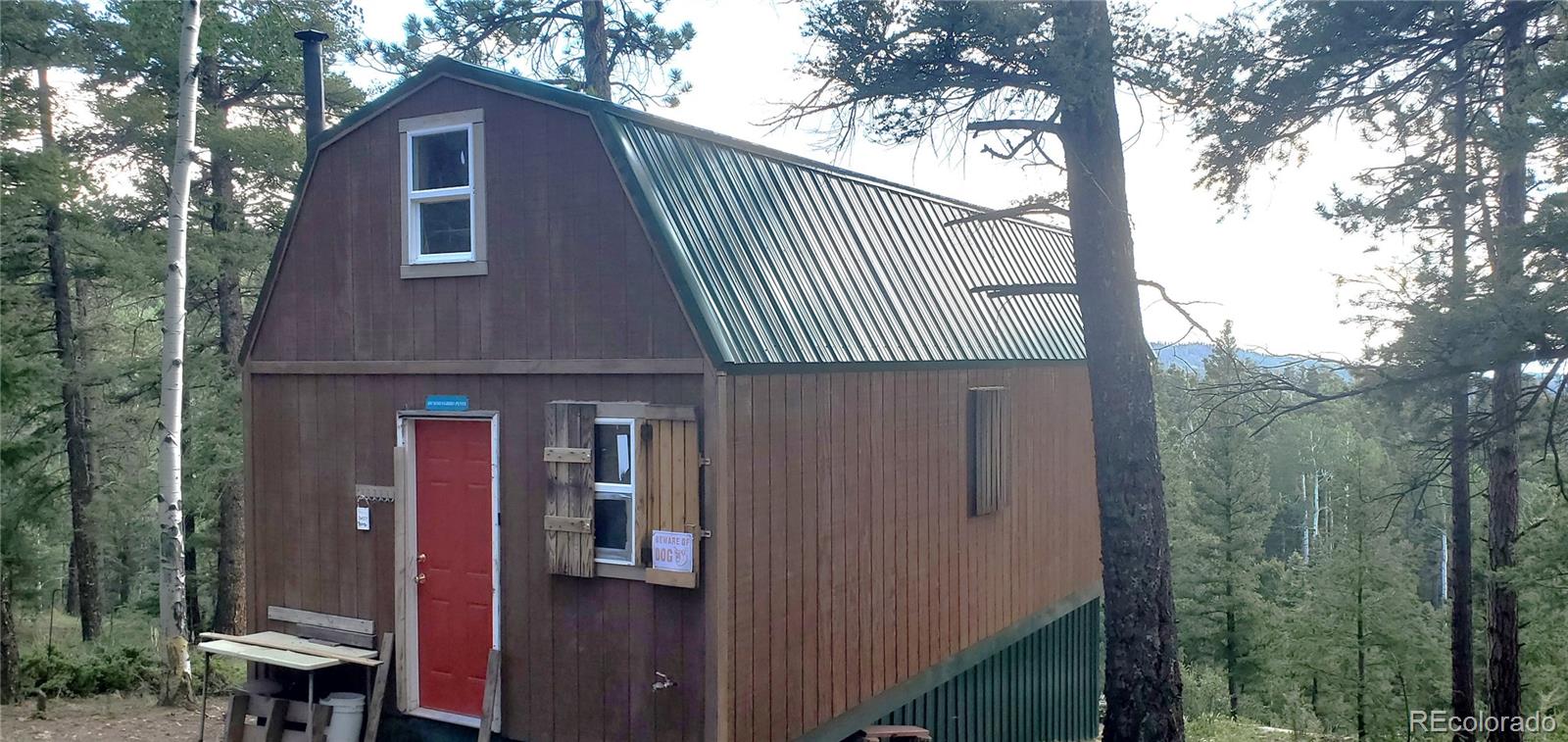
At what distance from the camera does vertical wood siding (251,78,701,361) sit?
595 centimetres

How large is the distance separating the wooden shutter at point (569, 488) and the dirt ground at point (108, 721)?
5.47 m

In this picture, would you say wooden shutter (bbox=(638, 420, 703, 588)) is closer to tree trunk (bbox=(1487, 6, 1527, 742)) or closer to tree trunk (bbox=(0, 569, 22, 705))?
tree trunk (bbox=(1487, 6, 1527, 742))

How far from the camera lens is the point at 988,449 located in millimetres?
8648

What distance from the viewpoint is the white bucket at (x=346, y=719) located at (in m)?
6.85

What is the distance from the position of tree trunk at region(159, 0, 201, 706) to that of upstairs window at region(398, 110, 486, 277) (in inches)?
172

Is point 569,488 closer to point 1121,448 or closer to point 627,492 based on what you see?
point 627,492

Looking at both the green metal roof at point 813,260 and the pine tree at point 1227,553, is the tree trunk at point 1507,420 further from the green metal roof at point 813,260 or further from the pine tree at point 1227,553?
the pine tree at point 1227,553

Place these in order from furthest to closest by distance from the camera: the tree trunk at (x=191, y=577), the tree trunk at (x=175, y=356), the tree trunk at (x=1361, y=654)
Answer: the tree trunk at (x=1361, y=654) → the tree trunk at (x=191, y=577) → the tree trunk at (x=175, y=356)

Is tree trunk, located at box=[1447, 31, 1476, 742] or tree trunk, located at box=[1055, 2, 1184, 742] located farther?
tree trunk, located at box=[1447, 31, 1476, 742]

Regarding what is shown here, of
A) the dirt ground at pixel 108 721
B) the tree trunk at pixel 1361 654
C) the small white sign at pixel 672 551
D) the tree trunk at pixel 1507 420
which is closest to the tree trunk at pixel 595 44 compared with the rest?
the dirt ground at pixel 108 721

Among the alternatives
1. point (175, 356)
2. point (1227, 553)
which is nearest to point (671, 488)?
point (175, 356)

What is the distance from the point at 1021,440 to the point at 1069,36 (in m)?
4.08

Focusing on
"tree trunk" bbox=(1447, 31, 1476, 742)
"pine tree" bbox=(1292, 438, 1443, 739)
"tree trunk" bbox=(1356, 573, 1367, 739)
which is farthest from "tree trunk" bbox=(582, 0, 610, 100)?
"tree trunk" bbox=(1356, 573, 1367, 739)

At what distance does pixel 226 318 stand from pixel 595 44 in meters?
6.98
